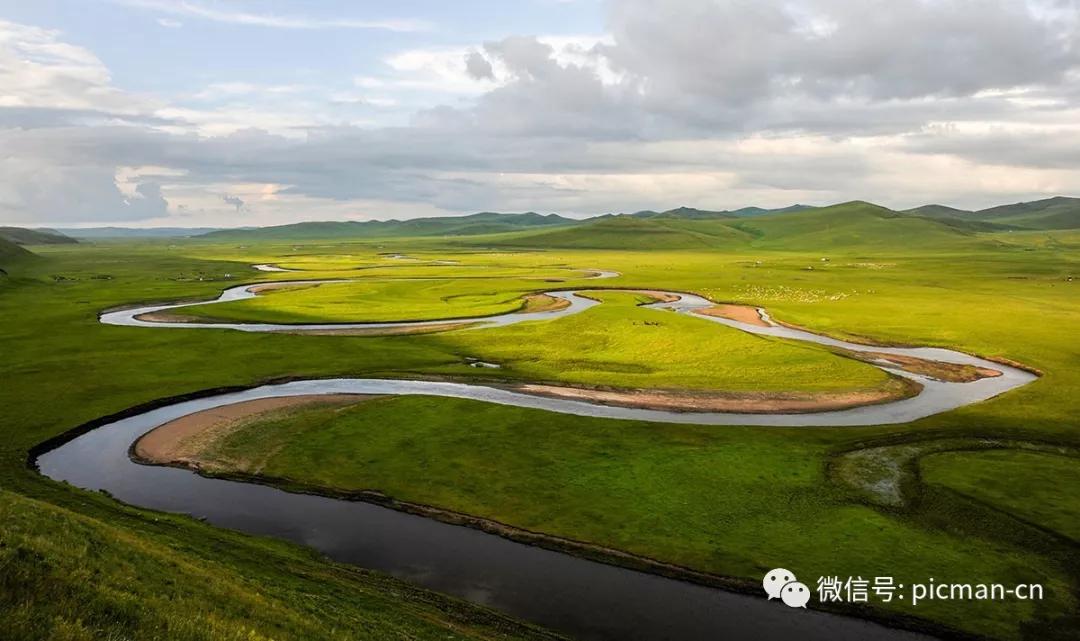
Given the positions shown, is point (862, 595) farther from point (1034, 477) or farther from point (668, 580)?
point (1034, 477)

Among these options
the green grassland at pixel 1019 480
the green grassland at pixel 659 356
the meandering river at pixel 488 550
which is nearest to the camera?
the meandering river at pixel 488 550

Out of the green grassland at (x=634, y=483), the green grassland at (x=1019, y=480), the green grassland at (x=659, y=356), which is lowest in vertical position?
the green grassland at (x=634, y=483)

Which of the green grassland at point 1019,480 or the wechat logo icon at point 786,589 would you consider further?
the green grassland at point 1019,480

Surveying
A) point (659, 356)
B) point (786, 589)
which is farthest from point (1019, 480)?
point (659, 356)

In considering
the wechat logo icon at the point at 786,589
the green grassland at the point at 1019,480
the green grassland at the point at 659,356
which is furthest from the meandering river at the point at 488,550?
the green grassland at the point at 1019,480

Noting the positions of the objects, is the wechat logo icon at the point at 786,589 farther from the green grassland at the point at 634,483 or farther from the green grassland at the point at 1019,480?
the green grassland at the point at 1019,480

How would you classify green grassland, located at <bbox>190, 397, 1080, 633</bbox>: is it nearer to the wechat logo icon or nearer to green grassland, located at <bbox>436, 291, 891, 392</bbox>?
the wechat logo icon

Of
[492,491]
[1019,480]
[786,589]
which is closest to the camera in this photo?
[786,589]

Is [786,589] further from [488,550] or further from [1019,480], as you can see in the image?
[1019,480]
